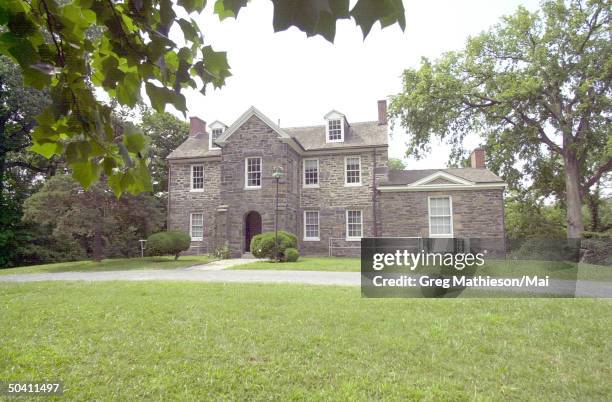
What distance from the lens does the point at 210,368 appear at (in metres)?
4.44

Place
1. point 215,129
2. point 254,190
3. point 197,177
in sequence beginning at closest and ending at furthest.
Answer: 1. point 254,190
2. point 197,177
3. point 215,129

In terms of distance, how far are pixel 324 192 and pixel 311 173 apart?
1542 millimetres

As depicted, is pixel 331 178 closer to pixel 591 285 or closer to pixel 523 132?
pixel 523 132

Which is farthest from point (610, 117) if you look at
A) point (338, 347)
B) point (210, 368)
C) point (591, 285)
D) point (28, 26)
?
point (28, 26)

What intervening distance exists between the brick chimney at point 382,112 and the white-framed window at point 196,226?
1360 cm

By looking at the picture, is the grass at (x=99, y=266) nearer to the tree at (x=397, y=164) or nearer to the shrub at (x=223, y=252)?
the shrub at (x=223, y=252)

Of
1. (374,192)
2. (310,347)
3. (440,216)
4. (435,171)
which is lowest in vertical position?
(310,347)

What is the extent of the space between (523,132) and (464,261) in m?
19.7

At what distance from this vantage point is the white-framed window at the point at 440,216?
2098cm

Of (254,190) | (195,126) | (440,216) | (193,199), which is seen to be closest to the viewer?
(440,216)

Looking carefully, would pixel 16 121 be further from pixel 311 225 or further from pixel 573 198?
pixel 573 198

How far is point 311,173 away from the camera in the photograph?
23.7 m

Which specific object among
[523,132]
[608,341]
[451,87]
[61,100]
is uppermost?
[451,87]

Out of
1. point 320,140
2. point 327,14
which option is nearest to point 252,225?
point 320,140
